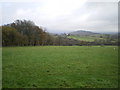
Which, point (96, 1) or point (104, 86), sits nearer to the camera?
point (104, 86)

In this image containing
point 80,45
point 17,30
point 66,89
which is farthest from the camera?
point 17,30

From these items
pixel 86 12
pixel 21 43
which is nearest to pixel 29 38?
pixel 21 43

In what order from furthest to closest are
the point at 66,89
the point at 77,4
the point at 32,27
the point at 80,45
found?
the point at 32,27 < the point at 80,45 < the point at 77,4 < the point at 66,89

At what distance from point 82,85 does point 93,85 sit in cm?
27

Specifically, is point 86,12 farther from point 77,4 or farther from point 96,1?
point 96,1

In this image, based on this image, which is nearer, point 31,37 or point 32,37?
point 31,37

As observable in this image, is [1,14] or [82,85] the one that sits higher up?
[1,14]

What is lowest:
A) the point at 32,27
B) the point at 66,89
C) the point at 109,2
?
the point at 66,89

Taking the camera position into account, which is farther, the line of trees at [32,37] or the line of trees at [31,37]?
the line of trees at [31,37]

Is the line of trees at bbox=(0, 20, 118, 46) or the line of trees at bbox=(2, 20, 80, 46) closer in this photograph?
the line of trees at bbox=(0, 20, 118, 46)

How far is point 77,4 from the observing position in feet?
11.8

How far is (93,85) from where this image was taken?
272cm

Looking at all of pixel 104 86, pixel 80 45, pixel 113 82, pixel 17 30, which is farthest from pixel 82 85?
pixel 17 30

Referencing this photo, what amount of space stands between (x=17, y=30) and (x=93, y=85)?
1788 centimetres
